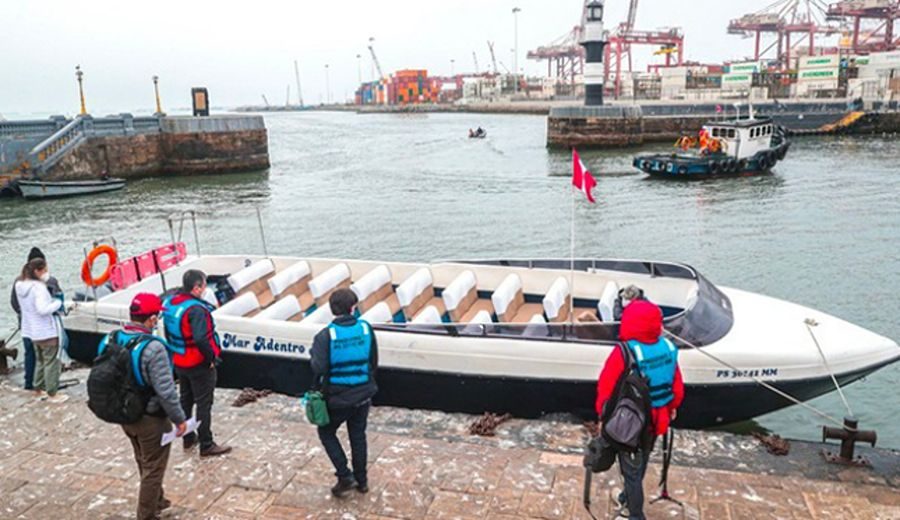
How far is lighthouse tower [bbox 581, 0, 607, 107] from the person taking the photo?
48.8 m

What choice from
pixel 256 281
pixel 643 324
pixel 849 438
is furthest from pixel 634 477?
pixel 256 281

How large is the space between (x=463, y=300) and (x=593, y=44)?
45614mm

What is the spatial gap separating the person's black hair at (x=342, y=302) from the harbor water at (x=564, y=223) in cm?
506

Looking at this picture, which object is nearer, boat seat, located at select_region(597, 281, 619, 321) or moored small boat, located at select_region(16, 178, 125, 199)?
boat seat, located at select_region(597, 281, 619, 321)

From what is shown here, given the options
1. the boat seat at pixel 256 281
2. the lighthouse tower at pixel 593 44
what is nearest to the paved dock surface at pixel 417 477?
the boat seat at pixel 256 281

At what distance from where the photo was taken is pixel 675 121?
2285 inches

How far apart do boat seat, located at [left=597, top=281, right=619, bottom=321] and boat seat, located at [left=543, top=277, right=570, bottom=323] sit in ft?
1.51

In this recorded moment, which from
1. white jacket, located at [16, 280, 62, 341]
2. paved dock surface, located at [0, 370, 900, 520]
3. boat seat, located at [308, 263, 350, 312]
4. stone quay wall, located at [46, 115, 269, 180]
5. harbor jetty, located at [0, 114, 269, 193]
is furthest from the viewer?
stone quay wall, located at [46, 115, 269, 180]

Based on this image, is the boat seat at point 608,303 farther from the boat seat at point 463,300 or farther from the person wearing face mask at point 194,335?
the person wearing face mask at point 194,335

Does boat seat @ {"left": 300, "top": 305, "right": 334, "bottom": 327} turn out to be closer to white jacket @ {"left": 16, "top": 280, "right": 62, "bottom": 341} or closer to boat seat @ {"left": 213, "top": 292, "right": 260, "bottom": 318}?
boat seat @ {"left": 213, "top": 292, "right": 260, "bottom": 318}

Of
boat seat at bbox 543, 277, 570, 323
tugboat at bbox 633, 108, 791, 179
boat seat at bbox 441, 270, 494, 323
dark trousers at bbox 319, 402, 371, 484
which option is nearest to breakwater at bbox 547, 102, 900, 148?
tugboat at bbox 633, 108, 791, 179

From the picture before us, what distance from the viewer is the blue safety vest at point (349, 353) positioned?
177 inches

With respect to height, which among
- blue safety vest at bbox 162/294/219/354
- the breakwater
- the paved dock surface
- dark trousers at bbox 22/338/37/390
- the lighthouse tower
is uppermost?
the lighthouse tower

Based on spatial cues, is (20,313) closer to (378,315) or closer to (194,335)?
(194,335)
